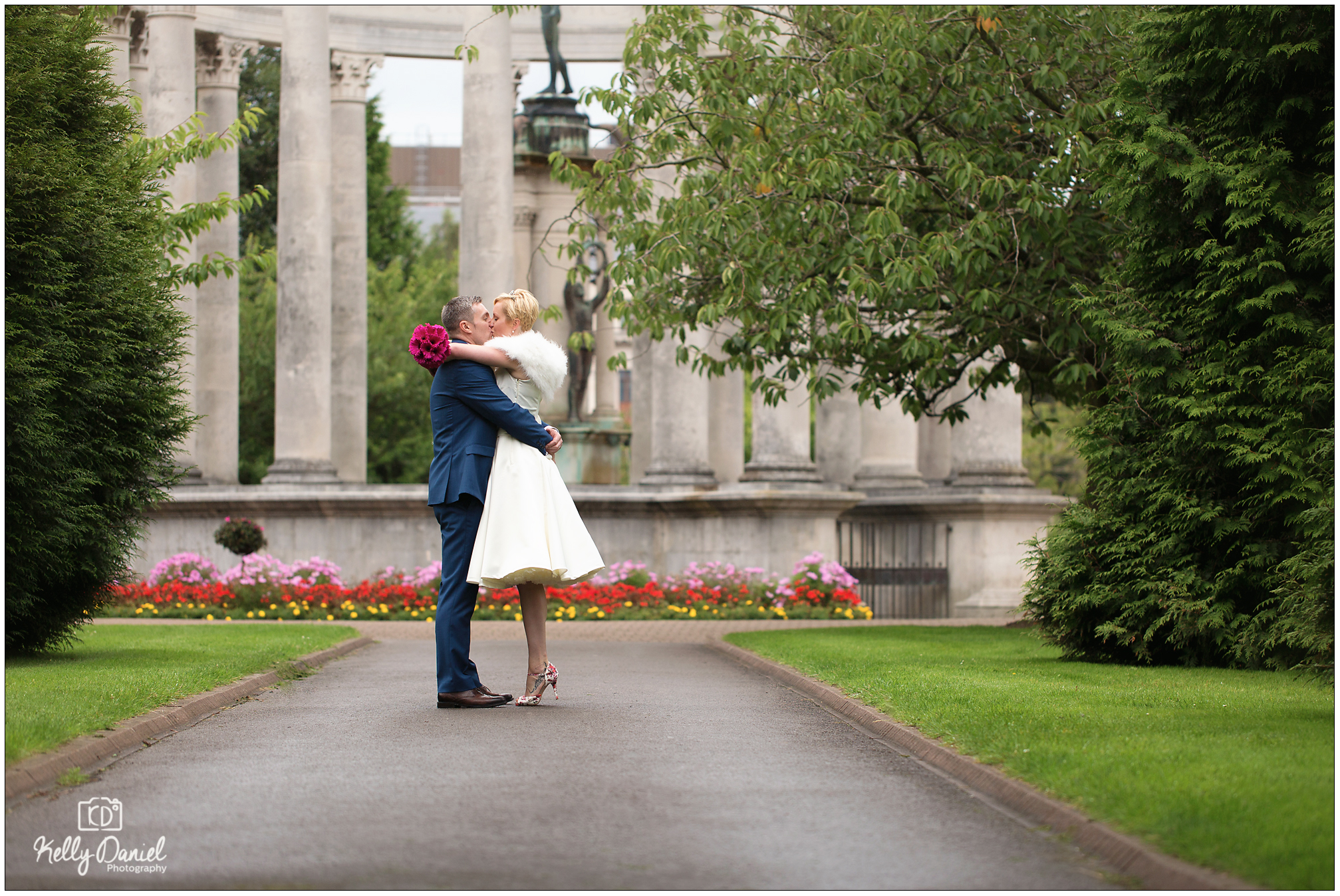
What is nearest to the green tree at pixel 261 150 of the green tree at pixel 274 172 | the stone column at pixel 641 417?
the green tree at pixel 274 172

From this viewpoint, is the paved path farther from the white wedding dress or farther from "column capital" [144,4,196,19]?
"column capital" [144,4,196,19]

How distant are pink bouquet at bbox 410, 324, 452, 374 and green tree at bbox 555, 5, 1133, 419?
6928 millimetres

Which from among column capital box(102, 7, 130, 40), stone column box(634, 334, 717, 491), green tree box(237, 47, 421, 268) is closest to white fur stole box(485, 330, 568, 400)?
stone column box(634, 334, 717, 491)

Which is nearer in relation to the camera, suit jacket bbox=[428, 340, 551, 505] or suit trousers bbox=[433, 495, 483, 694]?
suit trousers bbox=[433, 495, 483, 694]

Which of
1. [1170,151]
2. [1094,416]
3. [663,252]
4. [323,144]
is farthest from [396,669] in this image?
[323,144]

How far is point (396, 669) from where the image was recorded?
1429cm

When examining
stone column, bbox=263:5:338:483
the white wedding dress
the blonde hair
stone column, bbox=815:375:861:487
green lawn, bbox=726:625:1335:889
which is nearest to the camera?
→ green lawn, bbox=726:625:1335:889

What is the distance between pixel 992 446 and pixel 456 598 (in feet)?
62.9

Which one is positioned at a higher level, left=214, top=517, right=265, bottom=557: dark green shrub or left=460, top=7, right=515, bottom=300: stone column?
left=460, top=7, right=515, bottom=300: stone column

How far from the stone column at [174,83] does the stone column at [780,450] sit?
10029 millimetres

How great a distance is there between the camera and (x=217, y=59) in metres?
32.0

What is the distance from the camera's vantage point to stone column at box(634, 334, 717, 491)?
2753 cm

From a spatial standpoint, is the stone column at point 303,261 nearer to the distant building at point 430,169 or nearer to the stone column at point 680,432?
the stone column at point 680,432

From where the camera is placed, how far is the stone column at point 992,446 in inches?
1095
